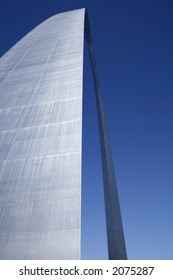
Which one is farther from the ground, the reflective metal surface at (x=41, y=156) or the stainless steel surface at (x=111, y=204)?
the reflective metal surface at (x=41, y=156)

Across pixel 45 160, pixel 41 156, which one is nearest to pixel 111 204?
pixel 45 160

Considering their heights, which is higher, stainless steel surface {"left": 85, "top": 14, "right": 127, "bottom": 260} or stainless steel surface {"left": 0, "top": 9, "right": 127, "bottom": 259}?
stainless steel surface {"left": 0, "top": 9, "right": 127, "bottom": 259}

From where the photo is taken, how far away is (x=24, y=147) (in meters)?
11.7

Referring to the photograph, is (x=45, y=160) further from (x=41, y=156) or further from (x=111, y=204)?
(x=111, y=204)

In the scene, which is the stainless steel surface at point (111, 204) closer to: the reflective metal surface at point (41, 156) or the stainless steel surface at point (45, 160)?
the stainless steel surface at point (45, 160)

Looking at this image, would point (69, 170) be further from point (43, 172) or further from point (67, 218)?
point (67, 218)

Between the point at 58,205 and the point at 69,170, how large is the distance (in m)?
1.50

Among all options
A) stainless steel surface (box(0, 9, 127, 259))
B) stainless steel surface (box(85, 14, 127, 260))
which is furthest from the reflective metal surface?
stainless steel surface (box(85, 14, 127, 260))

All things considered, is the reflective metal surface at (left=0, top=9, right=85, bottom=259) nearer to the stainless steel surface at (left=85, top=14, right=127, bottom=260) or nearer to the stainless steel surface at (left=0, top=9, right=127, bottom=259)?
the stainless steel surface at (left=0, top=9, right=127, bottom=259)

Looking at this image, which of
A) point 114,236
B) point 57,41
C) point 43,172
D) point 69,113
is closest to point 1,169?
point 43,172

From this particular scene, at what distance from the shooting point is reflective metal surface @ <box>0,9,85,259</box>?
837 cm

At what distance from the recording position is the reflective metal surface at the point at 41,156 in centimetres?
837

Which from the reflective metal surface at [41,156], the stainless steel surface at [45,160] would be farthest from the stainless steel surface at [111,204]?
the reflective metal surface at [41,156]

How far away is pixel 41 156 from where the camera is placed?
431 inches
